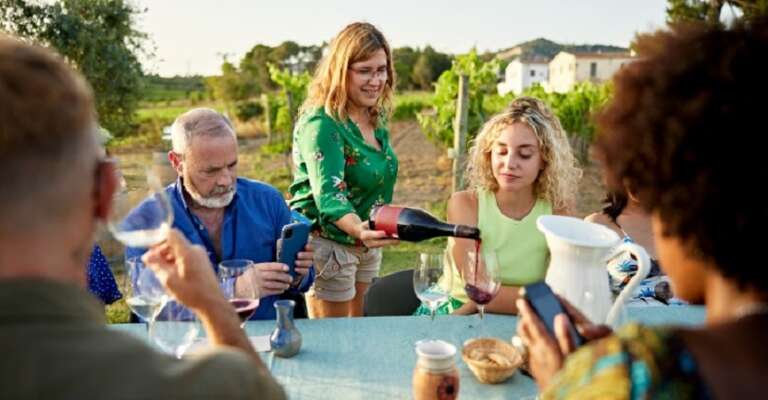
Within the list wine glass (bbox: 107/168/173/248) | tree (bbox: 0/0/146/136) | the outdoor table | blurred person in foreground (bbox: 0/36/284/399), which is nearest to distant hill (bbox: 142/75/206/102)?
tree (bbox: 0/0/146/136)

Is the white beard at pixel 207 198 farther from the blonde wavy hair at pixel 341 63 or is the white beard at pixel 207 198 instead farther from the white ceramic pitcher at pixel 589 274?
the white ceramic pitcher at pixel 589 274

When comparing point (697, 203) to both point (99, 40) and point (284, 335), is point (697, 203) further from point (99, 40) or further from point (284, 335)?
point (99, 40)

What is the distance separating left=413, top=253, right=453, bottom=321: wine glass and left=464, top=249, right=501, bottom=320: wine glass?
9 cm

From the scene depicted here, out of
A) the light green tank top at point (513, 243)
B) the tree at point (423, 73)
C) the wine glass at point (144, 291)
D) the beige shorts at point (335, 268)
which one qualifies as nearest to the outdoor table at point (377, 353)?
the light green tank top at point (513, 243)

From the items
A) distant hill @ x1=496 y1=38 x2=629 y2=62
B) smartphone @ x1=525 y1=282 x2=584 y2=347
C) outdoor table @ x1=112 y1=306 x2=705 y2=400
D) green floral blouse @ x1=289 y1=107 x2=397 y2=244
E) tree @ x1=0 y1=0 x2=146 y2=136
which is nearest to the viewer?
smartphone @ x1=525 y1=282 x2=584 y2=347

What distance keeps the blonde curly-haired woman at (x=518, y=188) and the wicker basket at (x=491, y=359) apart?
0.73 meters

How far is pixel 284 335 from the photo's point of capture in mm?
2258

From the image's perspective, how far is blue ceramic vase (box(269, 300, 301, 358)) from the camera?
Result: 2250mm

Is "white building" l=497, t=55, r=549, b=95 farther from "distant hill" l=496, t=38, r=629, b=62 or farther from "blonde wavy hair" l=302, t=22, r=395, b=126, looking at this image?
"blonde wavy hair" l=302, t=22, r=395, b=126

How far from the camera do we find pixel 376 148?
143 inches

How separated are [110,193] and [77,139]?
141 mm

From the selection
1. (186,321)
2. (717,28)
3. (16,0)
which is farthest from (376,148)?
(16,0)

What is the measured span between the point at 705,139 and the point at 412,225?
1.79 m

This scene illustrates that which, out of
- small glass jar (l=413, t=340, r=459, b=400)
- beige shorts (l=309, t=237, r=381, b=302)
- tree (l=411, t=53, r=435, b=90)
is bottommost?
beige shorts (l=309, t=237, r=381, b=302)
